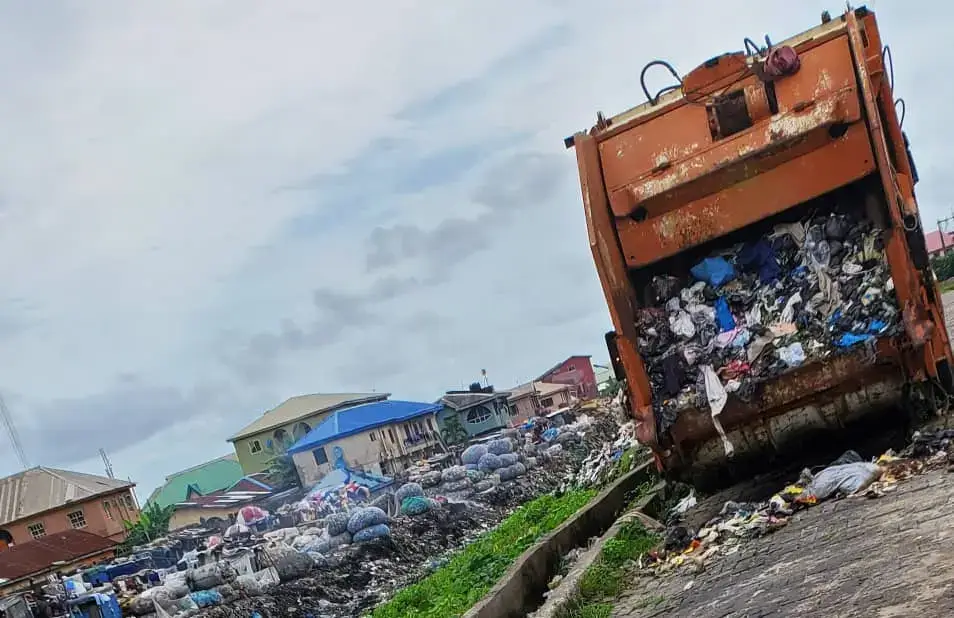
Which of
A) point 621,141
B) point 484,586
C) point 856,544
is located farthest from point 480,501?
point 856,544

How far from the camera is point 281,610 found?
13.4 m

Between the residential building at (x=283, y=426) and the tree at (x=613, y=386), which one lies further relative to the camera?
the residential building at (x=283, y=426)

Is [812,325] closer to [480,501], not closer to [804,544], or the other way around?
[804,544]

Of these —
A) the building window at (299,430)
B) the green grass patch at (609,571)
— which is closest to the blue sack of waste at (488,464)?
the green grass patch at (609,571)

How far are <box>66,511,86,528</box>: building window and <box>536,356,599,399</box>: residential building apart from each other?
3501 centimetres

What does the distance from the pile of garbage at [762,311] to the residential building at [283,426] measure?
42290 mm

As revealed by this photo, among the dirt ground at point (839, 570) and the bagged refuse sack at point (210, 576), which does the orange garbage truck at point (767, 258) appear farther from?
the bagged refuse sack at point (210, 576)

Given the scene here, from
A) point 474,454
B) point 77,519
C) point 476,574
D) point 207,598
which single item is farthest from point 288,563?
point 77,519

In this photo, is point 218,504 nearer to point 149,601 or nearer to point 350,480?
point 350,480

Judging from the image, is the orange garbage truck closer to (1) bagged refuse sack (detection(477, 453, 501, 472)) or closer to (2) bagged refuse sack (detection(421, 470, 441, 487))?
(2) bagged refuse sack (detection(421, 470, 441, 487))

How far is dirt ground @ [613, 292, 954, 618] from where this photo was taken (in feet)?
10.9

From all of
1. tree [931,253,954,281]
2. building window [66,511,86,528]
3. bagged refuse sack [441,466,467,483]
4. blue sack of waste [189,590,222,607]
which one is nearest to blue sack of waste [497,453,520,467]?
bagged refuse sack [441,466,467,483]

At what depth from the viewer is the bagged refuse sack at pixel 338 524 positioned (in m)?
17.4

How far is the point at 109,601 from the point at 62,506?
24.4 m
